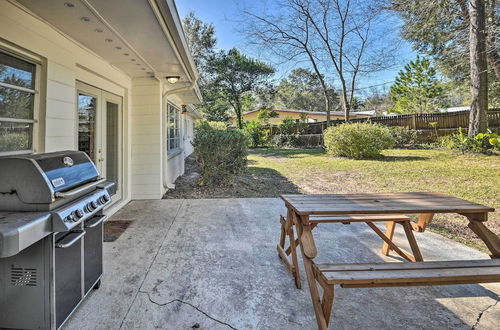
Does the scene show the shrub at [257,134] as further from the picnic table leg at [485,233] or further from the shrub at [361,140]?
the picnic table leg at [485,233]

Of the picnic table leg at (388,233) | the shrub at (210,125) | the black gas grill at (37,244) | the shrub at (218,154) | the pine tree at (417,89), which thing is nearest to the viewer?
the black gas grill at (37,244)

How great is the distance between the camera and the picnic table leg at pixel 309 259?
5.75 feet

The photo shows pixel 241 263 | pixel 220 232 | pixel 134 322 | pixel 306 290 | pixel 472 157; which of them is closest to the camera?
pixel 134 322

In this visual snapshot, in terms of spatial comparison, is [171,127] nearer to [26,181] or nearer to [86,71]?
[86,71]

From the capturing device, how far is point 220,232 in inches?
142

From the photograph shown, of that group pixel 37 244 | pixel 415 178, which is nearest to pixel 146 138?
pixel 37 244

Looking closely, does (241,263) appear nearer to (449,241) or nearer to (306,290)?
(306,290)

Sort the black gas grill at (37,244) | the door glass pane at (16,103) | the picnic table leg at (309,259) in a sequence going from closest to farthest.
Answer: the black gas grill at (37,244) < the picnic table leg at (309,259) < the door glass pane at (16,103)

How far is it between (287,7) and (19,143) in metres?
15.6

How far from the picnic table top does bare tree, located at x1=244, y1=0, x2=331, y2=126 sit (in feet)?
45.6

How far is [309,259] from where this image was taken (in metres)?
1.92

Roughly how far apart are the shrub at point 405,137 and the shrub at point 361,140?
2670 millimetres

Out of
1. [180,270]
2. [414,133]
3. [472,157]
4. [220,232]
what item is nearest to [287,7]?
[414,133]

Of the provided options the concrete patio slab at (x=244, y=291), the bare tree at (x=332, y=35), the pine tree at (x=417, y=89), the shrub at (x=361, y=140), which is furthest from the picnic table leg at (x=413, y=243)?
the pine tree at (x=417, y=89)
